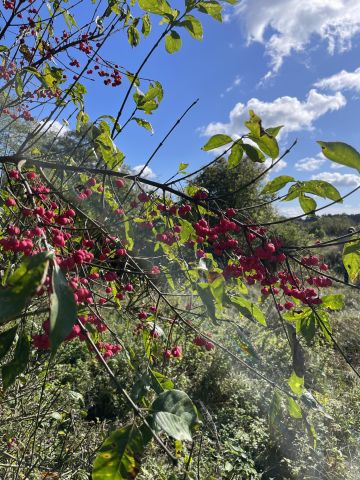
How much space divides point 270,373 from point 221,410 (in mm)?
1199

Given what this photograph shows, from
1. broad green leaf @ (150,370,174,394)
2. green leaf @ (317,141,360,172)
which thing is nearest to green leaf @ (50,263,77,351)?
broad green leaf @ (150,370,174,394)

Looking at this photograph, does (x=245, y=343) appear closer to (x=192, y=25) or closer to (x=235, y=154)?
(x=235, y=154)

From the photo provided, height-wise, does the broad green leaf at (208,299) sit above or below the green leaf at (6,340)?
below

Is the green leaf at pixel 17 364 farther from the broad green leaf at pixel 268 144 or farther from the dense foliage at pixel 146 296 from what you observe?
the broad green leaf at pixel 268 144

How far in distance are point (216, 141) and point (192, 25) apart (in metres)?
0.45

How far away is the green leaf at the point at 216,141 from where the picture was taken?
117cm

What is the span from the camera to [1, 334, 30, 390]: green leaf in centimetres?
80

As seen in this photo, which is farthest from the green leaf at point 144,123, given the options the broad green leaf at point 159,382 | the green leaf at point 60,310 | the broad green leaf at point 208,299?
the green leaf at point 60,310

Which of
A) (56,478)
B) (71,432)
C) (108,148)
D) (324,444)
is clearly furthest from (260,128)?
(324,444)

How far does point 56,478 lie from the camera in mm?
2088

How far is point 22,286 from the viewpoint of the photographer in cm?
48

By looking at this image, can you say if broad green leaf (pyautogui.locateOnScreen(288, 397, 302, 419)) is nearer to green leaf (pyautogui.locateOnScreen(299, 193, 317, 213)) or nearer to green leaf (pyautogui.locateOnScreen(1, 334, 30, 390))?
green leaf (pyautogui.locateOnScreen(299, 193, 317, 213))

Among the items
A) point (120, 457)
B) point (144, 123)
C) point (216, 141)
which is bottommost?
point (120, 457)

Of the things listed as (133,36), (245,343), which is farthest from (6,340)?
(133,36)
